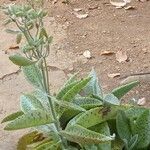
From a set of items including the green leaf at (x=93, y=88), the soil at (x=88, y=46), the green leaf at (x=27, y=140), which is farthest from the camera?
the soil at (x=88, y=46)

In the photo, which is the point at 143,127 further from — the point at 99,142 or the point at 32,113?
the point at 32,113

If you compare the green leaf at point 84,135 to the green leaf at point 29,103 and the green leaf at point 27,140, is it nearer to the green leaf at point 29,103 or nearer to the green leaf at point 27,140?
the green leaf at point 29,103

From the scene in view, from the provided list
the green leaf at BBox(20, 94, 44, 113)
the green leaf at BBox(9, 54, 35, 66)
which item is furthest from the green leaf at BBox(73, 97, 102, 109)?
the green leaf at BBox(9, 54, 35, 66)

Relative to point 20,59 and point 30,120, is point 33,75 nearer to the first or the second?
point 30,120

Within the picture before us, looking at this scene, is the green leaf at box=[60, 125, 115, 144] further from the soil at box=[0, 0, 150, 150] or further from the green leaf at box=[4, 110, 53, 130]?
the soil at box=[0, 0, 150, 150]

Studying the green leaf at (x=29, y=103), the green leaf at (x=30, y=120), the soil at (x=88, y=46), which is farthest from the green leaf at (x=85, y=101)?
the soil at (x=88, y=46)
